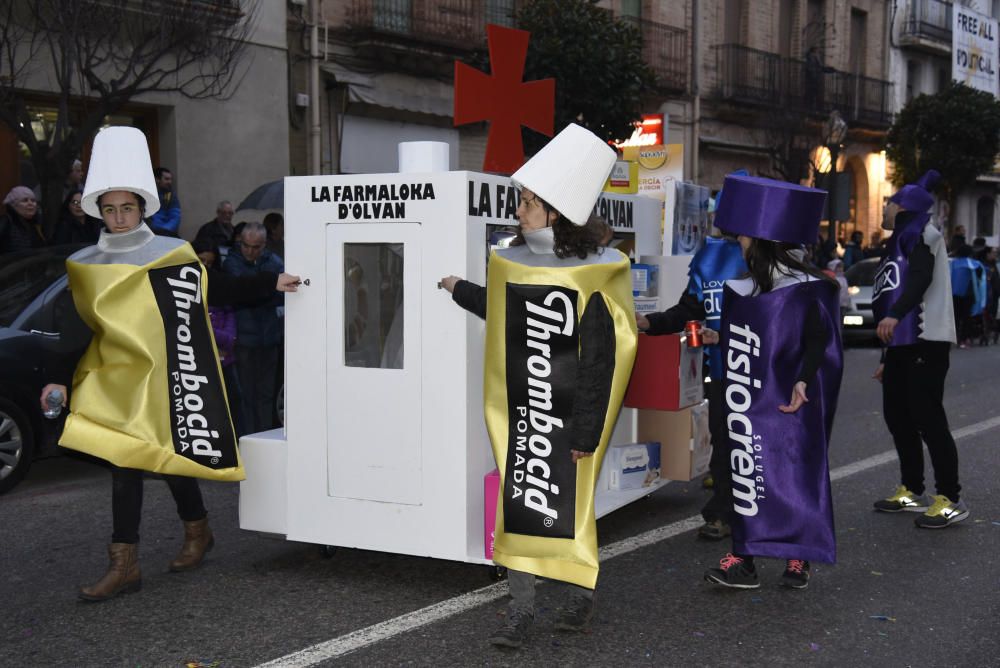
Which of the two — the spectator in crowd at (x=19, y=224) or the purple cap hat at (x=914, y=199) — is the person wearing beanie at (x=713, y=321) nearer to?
the purple cap hat at (x=914, y=199)

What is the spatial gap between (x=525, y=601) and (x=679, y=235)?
11.7 feet

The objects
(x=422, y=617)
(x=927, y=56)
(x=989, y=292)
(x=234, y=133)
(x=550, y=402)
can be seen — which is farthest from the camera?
(x=927, y=56)

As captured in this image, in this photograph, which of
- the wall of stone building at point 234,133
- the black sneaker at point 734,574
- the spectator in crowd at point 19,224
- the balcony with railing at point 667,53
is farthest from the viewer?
the balcony with railing at point 667,53

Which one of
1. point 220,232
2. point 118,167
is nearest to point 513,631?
point 118,167

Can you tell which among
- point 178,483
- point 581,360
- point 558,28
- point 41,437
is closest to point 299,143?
point 558,28

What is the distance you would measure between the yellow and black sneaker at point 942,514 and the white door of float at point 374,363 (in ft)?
9.59

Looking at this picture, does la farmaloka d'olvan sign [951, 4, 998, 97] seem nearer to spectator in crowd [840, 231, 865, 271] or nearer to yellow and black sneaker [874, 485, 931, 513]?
spectator in crowd [840, 231, 865, 271]

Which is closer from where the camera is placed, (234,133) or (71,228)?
(71,228)

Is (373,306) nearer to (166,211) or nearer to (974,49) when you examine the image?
(166,211)

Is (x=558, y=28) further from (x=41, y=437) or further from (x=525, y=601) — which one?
(x=525, y=601)

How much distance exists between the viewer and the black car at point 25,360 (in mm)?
7008

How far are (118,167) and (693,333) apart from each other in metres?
2.83

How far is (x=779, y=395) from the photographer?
15.9ft

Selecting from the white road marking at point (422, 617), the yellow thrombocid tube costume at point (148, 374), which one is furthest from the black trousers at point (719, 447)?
the yellow thrombocid tube costume at point (148, 374)
